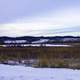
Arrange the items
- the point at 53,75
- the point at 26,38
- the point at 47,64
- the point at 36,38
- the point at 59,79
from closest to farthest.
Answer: the point at 59,79 < the point at 53,75 < the point at 47,64 < the point at 26,38 < the point at 36,38

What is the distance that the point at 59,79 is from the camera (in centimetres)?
1113

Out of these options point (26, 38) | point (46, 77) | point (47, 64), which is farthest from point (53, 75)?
point (26, 38)

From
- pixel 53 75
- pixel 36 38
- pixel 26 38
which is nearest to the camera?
pixel 53 75

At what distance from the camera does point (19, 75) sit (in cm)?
1203

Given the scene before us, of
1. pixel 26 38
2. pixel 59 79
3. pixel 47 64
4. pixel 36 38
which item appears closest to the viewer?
pixel 59 79

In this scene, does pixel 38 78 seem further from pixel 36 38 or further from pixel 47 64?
pixel 36 38

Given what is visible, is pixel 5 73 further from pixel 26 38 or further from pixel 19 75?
pixel 26 38

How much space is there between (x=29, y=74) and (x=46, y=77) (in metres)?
0.93

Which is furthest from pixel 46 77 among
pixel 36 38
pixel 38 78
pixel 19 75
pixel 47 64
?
pixel 36 38

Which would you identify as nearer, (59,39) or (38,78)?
(38,78)

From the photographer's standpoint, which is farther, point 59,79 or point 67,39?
point 67,39

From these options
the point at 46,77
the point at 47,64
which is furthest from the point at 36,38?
the point at 46,77

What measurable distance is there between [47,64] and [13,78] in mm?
6755

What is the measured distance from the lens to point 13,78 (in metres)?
11.5
